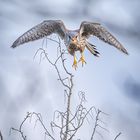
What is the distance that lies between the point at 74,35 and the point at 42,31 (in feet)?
2.33

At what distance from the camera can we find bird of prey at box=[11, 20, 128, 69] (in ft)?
21.9

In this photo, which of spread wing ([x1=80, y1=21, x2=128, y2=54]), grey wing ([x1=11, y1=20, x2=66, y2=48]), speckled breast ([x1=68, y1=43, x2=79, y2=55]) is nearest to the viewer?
speckled breast ([x1=68, y1=43, x2=79, y2=55])

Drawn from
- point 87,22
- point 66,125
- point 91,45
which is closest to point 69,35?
point 91,45

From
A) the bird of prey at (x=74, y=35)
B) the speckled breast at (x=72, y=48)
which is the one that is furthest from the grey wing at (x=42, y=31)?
the speckled breast at (x=72, y=48)

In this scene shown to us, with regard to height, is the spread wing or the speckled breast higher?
the spread wing

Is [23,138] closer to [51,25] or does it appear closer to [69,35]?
[69,35]

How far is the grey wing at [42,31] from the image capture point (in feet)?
23.7

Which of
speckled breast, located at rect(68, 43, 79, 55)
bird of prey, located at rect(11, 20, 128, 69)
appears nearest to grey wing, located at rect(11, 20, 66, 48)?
bird of prey, located at rect(11, 20, 128, 69)

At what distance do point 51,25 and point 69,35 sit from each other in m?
0.61

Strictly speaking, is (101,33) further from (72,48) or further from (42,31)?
(72,48)

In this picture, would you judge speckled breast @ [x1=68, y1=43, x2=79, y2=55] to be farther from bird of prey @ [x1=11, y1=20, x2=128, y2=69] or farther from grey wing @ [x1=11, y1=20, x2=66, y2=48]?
grey wing @ [x1=11, y1=20, x2=66, y2=48]

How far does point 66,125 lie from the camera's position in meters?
5.96

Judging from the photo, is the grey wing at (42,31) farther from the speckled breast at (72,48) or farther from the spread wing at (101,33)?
the speckled breast at (72,48)

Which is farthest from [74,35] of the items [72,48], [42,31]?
[42,31]
